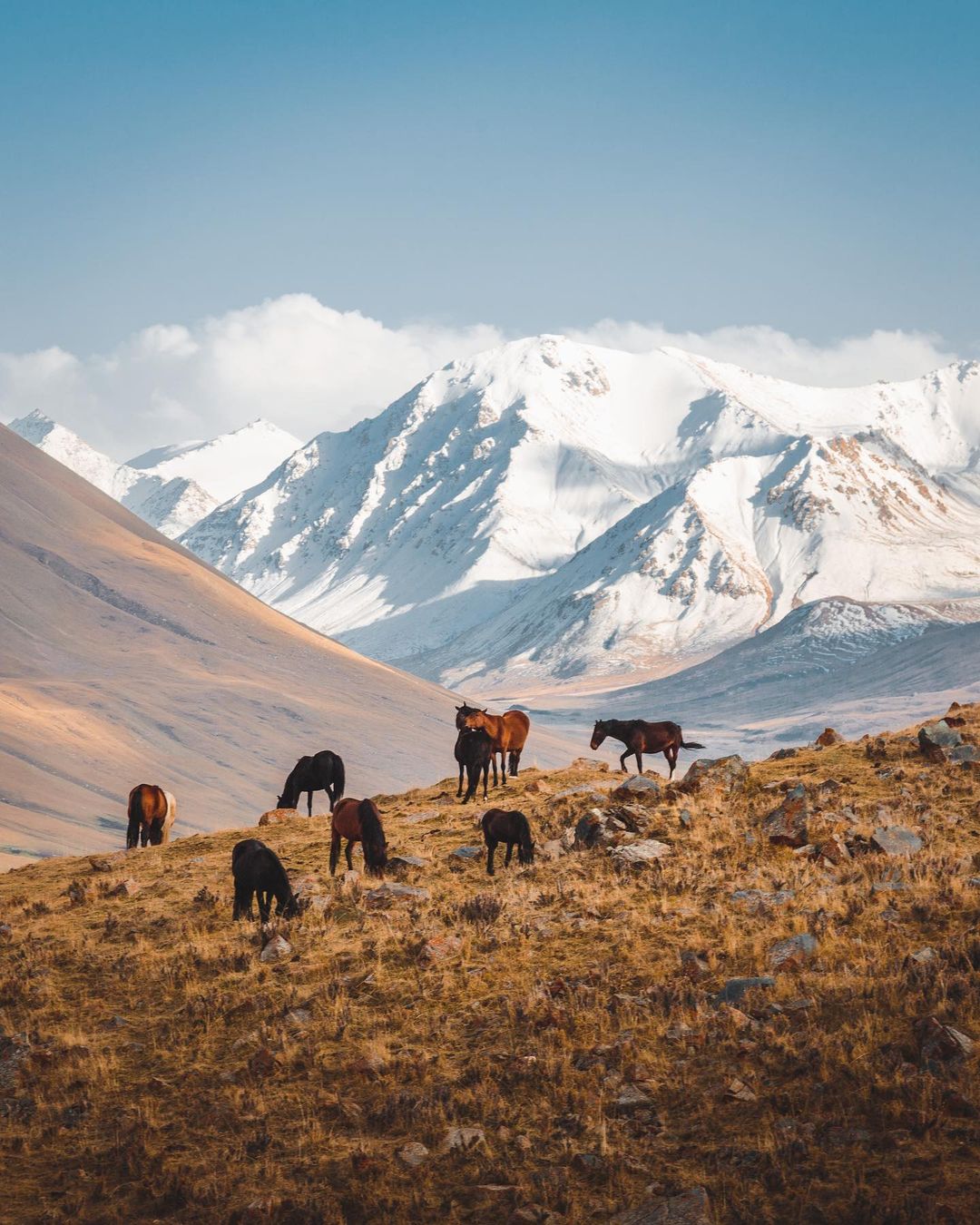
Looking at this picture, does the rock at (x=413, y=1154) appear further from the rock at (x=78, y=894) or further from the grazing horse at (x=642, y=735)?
the grazing horse at (x=642, y=735)

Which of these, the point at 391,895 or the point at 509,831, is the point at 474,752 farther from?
the point at 391,895

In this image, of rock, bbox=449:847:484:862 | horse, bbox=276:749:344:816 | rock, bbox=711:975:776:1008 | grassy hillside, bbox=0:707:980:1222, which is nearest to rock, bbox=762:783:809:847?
grassy hillside, bbox=0:707:980:1222

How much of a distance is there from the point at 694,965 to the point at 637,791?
1093 centimetres

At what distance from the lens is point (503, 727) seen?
34.2m

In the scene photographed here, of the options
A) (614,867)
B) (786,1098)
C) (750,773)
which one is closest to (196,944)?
(614,867)

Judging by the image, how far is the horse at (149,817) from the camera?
33.7m

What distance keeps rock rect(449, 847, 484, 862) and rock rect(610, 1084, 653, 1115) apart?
1110 cm

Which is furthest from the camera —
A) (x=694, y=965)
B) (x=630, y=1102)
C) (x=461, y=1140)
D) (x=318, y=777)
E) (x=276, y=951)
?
(x=318, y=777)

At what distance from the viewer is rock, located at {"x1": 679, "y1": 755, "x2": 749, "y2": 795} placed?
28.0 m

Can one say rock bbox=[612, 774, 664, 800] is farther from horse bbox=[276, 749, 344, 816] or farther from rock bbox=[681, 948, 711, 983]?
rock bbox=[681, 948, 711, 983]

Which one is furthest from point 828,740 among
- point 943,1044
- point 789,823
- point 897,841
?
point 943,1044

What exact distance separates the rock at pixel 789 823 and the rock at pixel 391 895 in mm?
6726

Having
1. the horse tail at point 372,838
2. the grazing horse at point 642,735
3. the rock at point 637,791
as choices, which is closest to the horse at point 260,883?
the horse tail at point 372,838

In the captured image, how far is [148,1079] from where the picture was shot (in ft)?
50.3
